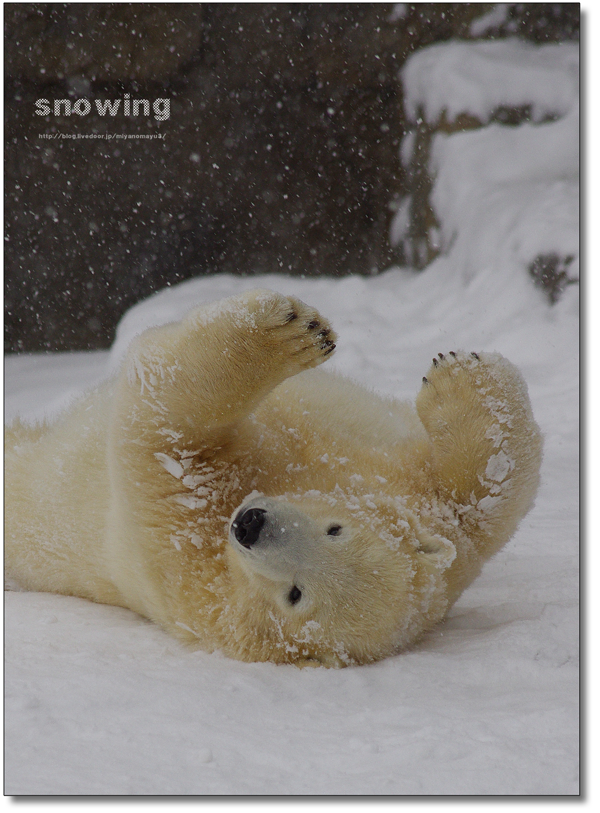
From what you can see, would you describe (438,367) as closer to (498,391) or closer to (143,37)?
(498,391)

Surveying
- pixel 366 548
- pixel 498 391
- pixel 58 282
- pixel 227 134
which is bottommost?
pixel 366 548

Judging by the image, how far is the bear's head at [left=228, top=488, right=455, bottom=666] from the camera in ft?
7.16

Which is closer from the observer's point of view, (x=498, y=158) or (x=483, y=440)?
(x=483, y=440)

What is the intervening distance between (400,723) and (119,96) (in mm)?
7016

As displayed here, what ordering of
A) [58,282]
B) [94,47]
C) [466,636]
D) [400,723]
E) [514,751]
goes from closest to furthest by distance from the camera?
[514,751]
[400,723]
[466,636]
[94,47]
[58,282]

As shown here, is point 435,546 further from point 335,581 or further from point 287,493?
point 287,493

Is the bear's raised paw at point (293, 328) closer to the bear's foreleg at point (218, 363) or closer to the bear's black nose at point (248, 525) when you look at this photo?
the bear's foreleg at point (218, 363)

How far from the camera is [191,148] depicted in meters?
8.12

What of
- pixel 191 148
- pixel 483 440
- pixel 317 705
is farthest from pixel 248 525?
pixel 191 148

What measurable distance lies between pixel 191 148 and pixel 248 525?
679 centimetres

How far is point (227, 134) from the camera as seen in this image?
26.7 feet

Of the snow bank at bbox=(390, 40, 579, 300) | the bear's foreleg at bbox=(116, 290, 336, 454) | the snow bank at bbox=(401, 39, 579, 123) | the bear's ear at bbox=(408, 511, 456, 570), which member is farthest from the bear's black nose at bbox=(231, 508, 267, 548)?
the snow bank at bbox=(401, 39, 579, 123)

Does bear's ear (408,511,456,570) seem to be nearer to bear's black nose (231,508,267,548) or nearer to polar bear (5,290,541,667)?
polar bear (5,290,541,667)

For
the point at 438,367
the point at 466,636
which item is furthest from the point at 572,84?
the point at 466,636
